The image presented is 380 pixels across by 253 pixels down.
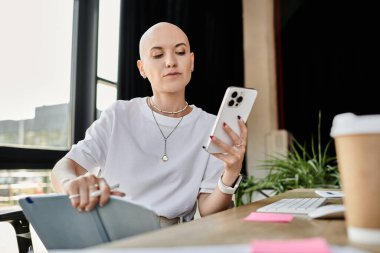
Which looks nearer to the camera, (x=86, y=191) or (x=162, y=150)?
(x=86, y=191)

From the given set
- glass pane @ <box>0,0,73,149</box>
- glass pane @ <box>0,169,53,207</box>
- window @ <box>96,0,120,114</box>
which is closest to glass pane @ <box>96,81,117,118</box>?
window @ <box>96,0,120,114</box>

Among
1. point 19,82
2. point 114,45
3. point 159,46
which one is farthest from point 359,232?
point 114,45

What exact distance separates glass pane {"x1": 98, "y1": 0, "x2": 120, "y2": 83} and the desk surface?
76.5 inches

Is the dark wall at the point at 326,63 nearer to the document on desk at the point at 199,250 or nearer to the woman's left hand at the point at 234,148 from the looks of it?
the woman's left hand at the point at 234,148

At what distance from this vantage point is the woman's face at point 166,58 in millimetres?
1290

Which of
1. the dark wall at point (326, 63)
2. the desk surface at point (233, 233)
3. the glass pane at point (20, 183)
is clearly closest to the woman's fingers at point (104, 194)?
the desk surface at point (233, 233)

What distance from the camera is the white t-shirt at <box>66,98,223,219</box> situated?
3.89 feet

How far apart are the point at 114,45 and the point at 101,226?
6.78 feet

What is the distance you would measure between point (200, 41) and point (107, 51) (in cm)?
106

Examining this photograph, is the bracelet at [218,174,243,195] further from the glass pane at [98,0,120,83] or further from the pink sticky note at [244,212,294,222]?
the glass pane at [98,0,120,83]

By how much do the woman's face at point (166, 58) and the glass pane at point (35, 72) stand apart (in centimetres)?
99

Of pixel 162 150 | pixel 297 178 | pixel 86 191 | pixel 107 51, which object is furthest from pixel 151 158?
pixel 297 178

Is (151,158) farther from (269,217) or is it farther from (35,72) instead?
(35,72)

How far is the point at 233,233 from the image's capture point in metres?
0.65
